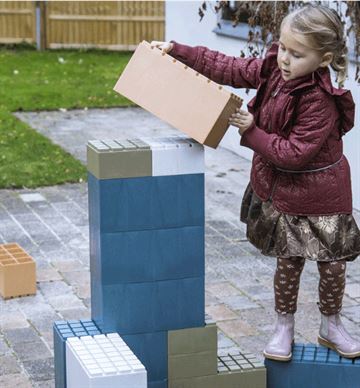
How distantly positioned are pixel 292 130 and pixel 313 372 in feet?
3.49

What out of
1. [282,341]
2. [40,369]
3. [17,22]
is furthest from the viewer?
[17,22]

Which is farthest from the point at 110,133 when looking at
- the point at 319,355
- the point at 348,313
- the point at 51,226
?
the point at 319,355

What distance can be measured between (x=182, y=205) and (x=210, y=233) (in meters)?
3.23

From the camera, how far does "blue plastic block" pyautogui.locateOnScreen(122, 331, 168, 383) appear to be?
12.3ft

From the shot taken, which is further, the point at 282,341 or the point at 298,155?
the point at 282,341

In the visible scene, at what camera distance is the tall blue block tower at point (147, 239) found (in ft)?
11.8

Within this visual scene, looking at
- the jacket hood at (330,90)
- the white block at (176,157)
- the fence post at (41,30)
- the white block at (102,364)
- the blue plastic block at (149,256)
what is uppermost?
the jacket hood at (330,90)

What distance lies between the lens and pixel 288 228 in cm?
376

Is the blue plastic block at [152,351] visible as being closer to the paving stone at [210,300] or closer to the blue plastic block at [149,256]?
the blue plastic block at [149,256]

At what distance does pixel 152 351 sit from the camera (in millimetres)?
3789

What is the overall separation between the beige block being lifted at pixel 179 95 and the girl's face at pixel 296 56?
226 mm

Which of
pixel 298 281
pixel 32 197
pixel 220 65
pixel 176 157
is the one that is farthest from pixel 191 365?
pixel 32 197

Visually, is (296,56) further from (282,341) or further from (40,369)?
(40,369)

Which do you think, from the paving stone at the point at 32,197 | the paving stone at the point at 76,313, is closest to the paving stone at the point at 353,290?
the paving stone at the point at 76,313
